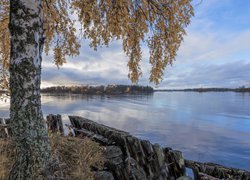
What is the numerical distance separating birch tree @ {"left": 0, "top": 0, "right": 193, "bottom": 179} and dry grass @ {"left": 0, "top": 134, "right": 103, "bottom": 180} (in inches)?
14.8

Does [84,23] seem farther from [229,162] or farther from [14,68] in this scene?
[229,162]

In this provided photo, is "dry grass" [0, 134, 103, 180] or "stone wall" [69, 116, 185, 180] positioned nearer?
"dry grass" [0, 134, 103, 180]

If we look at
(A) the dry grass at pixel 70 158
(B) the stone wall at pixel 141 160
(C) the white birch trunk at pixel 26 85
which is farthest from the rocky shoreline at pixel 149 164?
(C) the white birch trunk at pixel 26 85

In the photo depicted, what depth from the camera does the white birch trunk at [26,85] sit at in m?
3.56

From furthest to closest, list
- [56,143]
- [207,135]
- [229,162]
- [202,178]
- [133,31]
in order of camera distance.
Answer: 1. [207,135]
2. [229,162]
3. [133,31]
4. [56,143]
5. [202,178]

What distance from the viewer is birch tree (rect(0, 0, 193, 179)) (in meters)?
3.58

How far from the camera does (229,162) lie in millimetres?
14562

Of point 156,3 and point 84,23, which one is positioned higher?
point 156,3

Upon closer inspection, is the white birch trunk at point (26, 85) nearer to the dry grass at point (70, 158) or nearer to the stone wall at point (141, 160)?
the dry grass at point (70, 158)

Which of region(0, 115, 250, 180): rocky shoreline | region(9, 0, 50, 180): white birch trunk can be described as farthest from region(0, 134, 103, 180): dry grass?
region(9, 0, 50, 180): white birch trunk

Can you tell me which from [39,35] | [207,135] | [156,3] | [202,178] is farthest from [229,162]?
[39,35]

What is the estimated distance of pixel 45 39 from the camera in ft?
20.5

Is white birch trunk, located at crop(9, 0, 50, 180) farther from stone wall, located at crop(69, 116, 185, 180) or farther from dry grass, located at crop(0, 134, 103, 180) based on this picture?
stone wall, located at crop(69, 116, 185, 180)

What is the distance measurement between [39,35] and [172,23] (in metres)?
4.16
